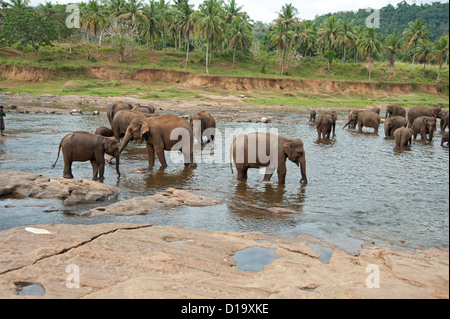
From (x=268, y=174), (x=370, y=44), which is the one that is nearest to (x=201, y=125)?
(x=268, y=174)

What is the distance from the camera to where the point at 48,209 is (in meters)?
9.53

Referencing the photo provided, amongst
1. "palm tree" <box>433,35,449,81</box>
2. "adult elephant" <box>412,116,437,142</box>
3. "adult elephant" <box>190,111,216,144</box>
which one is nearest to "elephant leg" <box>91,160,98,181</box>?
→ "adult elephant" <box>190,111,216,144</box>

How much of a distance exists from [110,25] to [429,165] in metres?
63.7

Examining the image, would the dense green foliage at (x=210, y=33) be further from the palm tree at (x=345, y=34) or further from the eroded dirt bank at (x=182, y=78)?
the eroded dirt bank at (x=182, y=78)

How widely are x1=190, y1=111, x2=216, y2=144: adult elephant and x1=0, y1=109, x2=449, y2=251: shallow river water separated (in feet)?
3.35

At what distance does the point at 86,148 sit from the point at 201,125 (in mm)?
8692

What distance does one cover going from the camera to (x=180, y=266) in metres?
6.10

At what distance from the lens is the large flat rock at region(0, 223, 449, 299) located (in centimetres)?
493

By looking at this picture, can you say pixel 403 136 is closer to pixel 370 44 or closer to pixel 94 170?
pixel 94 170

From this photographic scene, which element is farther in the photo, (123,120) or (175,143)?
(123,120)

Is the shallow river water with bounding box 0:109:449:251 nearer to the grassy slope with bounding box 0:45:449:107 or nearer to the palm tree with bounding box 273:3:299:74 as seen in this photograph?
the grassy slope with bounding box 0:45:449:107

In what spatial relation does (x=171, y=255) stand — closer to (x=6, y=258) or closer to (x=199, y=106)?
(x=6, y=258)
